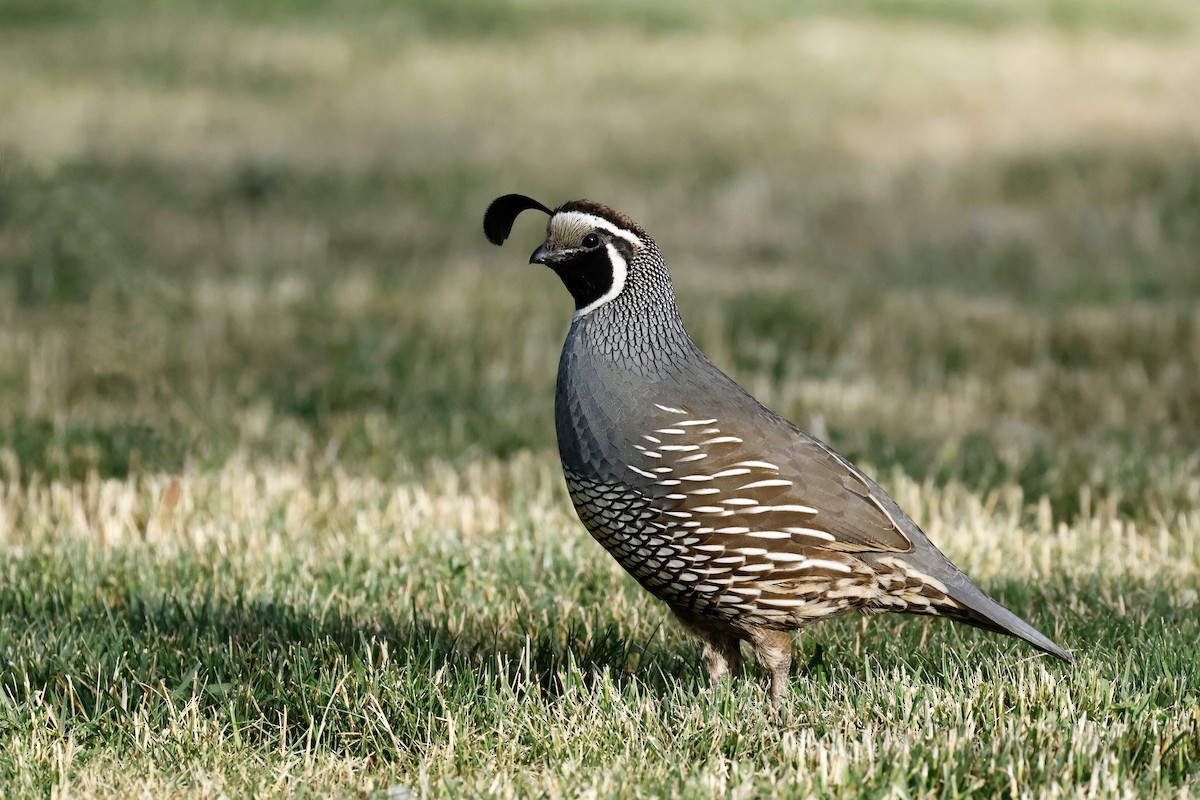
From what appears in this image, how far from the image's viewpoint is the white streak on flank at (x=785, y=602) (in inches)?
170

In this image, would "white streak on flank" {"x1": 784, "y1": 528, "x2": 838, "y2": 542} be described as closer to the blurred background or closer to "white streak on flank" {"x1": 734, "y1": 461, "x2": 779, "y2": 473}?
"white streak on flank" {"x1": 734, "y1": 461, "x2": 779, "y2": 473}

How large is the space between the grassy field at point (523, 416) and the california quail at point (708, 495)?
0.22m

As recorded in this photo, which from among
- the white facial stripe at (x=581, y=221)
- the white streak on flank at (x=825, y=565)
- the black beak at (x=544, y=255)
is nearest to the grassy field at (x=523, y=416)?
the white streak on flank at (x=825, y=565)

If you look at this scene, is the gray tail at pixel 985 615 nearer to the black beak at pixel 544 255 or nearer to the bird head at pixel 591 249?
the bird head at pixel 591 249

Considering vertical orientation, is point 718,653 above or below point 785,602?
below

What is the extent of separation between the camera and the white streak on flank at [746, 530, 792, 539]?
4301mm

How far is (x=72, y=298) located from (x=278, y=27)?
1809 centimetres

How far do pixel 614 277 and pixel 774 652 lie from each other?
47.3 inches

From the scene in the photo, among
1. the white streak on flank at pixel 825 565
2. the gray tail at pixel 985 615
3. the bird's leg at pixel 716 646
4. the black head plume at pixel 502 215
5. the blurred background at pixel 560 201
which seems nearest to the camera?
the gray tail at pixel 985 615

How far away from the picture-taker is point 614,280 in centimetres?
466

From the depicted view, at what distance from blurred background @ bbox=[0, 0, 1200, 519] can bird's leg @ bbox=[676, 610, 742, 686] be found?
246 centimetres

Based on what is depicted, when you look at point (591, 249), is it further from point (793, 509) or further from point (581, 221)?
point (793, 509)

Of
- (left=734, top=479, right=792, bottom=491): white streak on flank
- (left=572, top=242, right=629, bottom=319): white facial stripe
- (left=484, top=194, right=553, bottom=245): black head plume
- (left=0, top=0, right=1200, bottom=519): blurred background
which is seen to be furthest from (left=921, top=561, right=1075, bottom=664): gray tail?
(left=0, top=0, right=1200, bottom=519): blurred background

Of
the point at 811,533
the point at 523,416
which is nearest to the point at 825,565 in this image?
the point at 811,533
